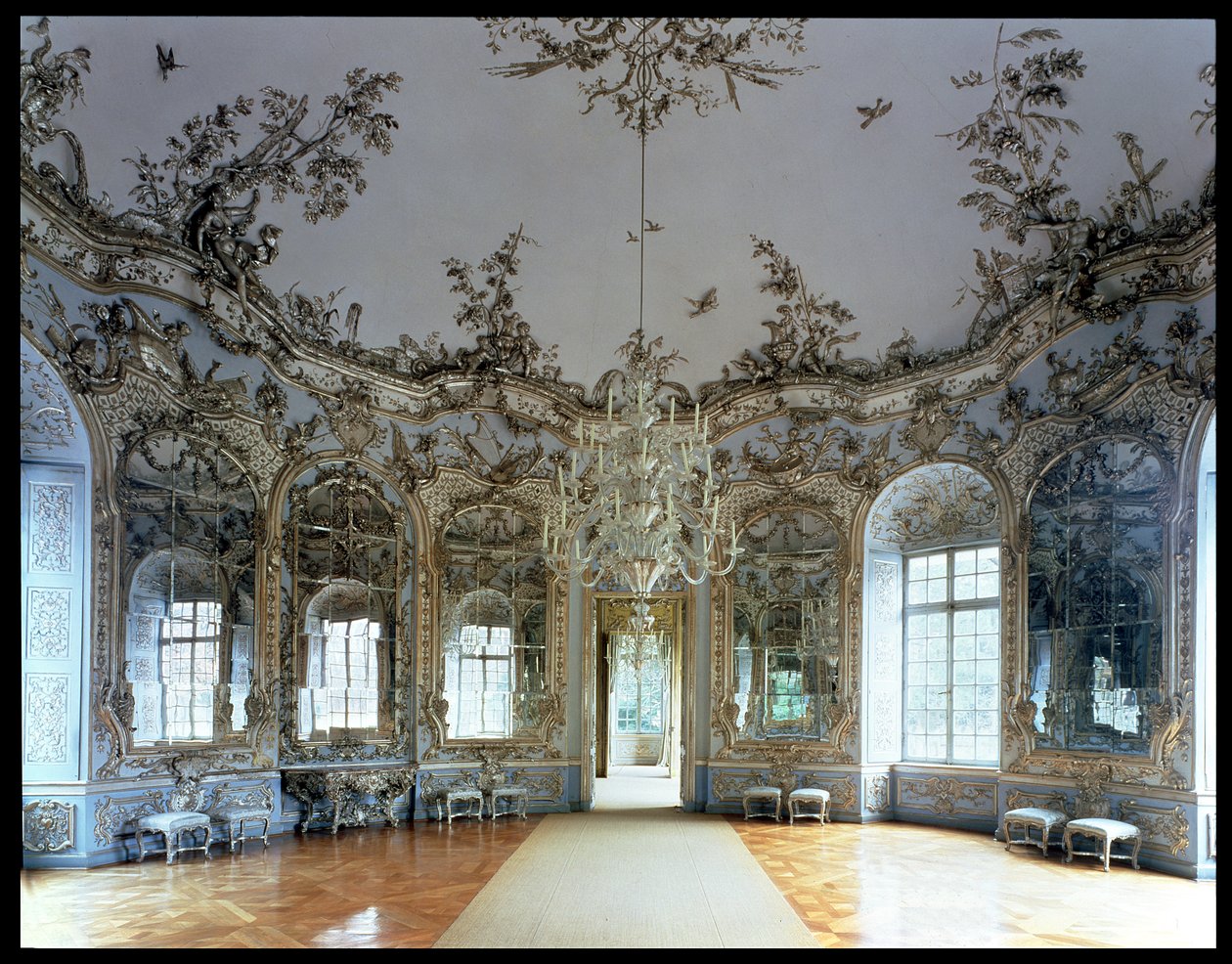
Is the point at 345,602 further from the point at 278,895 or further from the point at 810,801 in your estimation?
the point at 810,801

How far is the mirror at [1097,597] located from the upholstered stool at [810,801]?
2.37m

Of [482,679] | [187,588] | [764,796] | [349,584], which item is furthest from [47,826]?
[764,796]

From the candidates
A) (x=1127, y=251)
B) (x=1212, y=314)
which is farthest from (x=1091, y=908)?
(x=1127, y=251)

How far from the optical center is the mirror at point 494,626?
11.1 meters

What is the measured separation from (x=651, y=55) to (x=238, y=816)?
7.43m

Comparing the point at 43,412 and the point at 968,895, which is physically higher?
the point at 43,412

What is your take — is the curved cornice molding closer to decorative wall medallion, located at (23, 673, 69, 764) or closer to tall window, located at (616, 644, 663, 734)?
decorative wall medallion, located at (23, 673, 69, 764)

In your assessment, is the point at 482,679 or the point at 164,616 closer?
the point at 164,616

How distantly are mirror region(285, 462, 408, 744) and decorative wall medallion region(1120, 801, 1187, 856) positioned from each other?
720cm

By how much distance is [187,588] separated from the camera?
9133 mm

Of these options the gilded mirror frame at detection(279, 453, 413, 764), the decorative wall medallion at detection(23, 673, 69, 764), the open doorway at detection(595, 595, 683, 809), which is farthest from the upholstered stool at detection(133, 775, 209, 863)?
the open doorway at detection(595, 595, 683, 809)

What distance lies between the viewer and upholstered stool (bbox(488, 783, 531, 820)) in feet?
35.1

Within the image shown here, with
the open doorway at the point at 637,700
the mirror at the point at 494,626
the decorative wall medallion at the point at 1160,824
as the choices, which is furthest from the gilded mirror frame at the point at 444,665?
the decorative wall medallion at the point at 1160,824

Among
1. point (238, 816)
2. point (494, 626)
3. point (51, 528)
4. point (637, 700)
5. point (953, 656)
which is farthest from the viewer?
point (637, 700)
